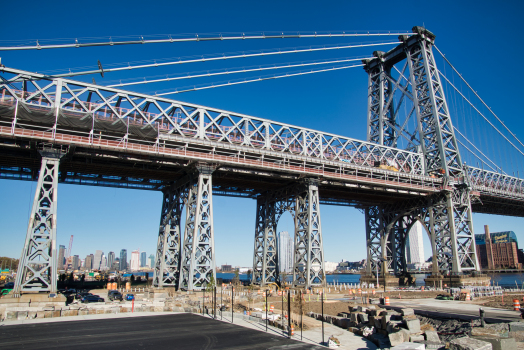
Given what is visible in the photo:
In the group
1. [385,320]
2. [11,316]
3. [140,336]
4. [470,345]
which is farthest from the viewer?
[11,316]

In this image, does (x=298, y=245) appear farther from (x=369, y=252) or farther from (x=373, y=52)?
(x=373, y=52)

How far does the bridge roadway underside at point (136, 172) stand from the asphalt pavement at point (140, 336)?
1739cm

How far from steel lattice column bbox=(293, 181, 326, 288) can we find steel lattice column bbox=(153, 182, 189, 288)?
603 inches

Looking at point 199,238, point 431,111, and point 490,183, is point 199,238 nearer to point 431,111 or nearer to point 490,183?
point 431,111

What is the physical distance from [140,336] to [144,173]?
26.6 metres

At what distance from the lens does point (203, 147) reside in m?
43.3

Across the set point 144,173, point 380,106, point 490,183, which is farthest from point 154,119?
point 490,183

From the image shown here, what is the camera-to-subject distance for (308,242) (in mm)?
46250

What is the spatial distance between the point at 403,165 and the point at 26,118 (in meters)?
56.7

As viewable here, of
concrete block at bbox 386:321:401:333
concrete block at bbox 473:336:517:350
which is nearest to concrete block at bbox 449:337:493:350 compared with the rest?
concrete block at bbox 473:336:517:350

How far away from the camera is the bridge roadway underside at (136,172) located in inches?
1430

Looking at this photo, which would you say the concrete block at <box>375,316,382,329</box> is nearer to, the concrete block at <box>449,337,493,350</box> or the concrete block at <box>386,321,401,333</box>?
the concrete block at <box>386,321,401,333</box>

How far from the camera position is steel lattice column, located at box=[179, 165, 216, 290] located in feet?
126

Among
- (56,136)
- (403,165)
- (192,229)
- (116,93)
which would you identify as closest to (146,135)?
(116,93)
